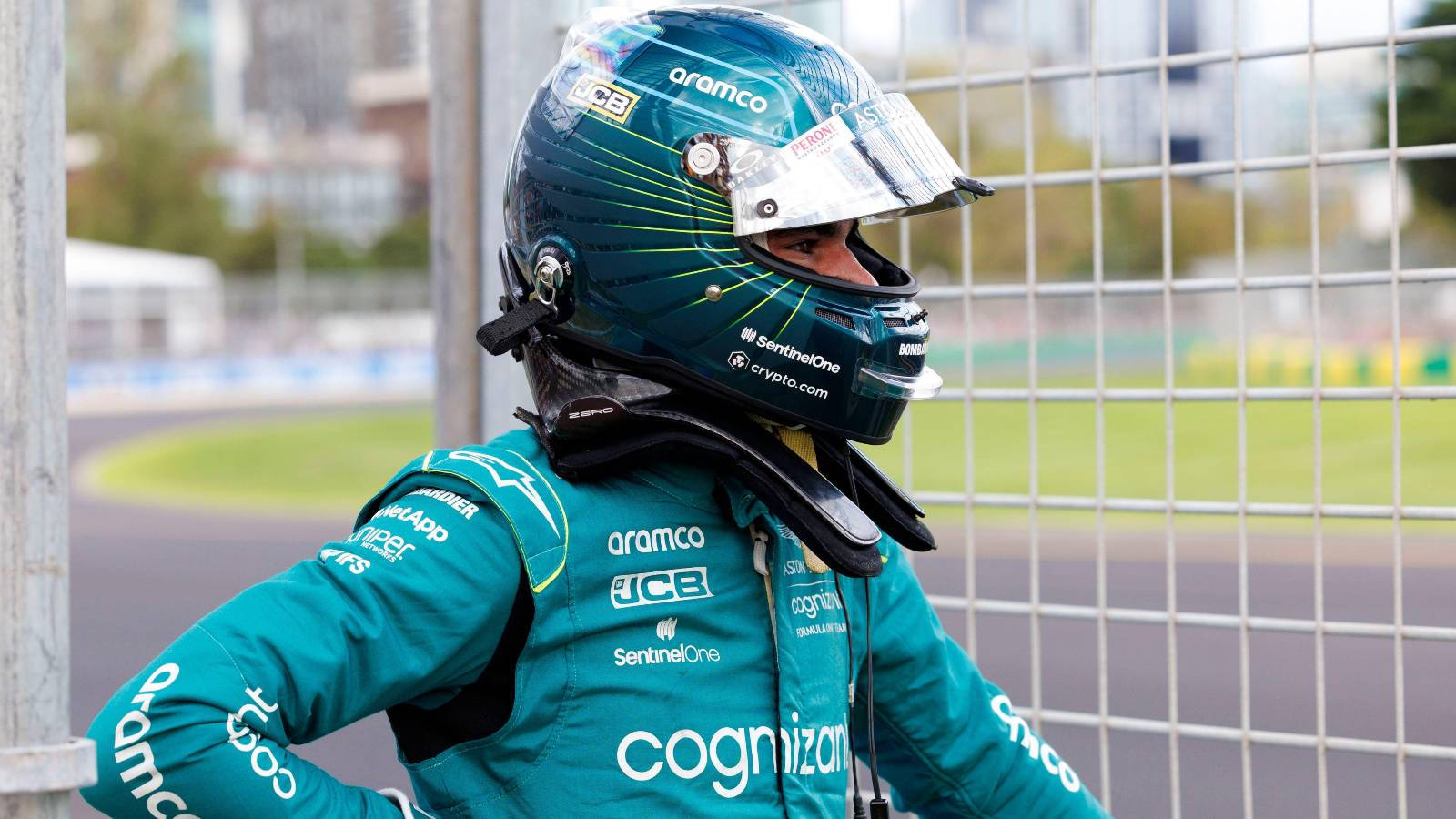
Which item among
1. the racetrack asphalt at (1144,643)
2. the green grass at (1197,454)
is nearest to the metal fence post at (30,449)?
the racetrack asphalt at (1144,643)

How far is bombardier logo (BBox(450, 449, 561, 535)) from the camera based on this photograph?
1612 millimetres

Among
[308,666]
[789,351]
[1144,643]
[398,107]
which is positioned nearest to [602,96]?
[789,351]

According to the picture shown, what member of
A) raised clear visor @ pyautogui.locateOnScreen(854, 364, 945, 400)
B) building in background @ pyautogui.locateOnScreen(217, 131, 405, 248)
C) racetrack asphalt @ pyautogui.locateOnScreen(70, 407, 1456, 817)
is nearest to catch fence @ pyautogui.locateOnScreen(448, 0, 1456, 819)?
raised clear visor @ pyautogui.locateOnScreen(854, 364, 945, 400)

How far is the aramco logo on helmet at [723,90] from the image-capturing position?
1767mm

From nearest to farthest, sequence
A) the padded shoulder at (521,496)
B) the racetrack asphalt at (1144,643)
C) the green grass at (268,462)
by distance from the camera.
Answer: the padded shoulder at (521,496), the racetrack asphalt at (1144,643), the green grass at (268,462)

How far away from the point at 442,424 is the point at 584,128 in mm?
962

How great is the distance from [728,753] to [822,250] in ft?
1.94

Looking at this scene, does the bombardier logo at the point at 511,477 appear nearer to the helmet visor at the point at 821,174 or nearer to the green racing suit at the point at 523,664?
the green racing suit at the point at 523,664

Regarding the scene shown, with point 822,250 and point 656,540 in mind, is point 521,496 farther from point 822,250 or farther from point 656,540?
point 822,250

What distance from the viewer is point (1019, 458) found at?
18656mm

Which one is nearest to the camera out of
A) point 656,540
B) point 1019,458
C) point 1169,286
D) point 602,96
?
point 656,540

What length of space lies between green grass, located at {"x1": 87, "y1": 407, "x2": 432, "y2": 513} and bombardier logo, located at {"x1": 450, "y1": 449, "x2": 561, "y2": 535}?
13434 mm

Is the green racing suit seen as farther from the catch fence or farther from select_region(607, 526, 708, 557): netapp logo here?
the catch fence

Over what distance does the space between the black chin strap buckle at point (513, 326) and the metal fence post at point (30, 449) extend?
0.67m
